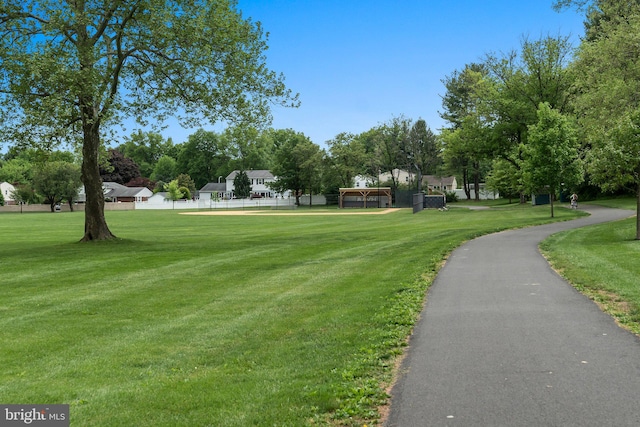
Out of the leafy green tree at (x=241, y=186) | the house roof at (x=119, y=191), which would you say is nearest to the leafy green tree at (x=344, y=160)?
the leafy green tree at (x=241, y=186)

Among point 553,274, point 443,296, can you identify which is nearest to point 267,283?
point 443,296

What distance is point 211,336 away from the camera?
27.6 ft

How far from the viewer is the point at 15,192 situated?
101 m

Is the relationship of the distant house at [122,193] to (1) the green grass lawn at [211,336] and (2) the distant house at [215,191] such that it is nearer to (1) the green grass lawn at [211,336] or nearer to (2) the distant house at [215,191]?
(2) the distant house at [215,191]

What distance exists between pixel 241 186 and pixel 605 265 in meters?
109

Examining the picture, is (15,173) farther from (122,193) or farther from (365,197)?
(365,197)

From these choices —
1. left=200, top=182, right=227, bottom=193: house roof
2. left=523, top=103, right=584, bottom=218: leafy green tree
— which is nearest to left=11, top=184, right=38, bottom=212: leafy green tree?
left=200, top=182, right=227, bottom=193: house roof

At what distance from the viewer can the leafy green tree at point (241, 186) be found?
119350mm

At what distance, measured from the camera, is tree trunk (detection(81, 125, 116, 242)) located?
80.0 ft

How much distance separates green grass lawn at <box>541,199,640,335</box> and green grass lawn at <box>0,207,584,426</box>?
302 cm

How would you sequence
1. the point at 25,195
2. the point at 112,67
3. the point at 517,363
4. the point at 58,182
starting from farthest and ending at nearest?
the point at 25,195 → the point at 58,182 → the point at 112,67 → the point at 517,363

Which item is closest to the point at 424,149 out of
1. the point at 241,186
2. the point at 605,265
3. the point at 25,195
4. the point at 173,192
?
the point at 241,186

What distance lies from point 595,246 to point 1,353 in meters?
16.3

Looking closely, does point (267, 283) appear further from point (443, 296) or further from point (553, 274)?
point (553, 274)
